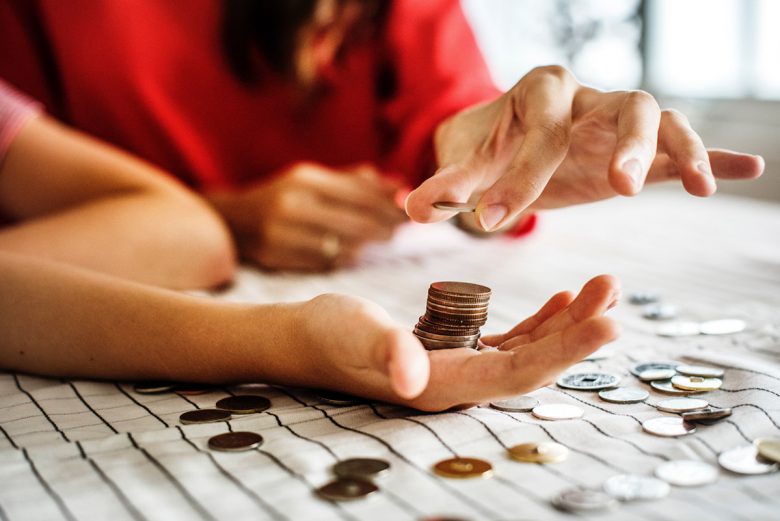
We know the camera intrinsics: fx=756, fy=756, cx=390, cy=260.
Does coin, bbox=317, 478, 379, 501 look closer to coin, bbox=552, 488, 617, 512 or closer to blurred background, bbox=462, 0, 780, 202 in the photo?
coin, bbox=552, 488, 617, 512

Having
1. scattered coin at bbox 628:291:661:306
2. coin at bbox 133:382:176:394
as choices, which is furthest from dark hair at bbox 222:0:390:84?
coin at bbox 133:382:176:394

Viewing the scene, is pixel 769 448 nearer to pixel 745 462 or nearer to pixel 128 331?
pixel 745 462

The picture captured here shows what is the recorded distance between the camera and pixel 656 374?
86 centimetres

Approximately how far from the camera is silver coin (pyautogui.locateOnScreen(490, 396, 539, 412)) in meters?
0.77

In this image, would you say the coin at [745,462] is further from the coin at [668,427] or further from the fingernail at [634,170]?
the fingernail at [634,170]

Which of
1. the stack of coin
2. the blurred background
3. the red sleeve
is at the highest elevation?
the blurred background

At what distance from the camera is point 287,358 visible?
783 mm

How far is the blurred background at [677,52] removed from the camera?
9.74ft

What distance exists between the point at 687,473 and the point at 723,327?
20.4 inches

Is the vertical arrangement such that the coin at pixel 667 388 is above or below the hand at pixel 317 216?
below

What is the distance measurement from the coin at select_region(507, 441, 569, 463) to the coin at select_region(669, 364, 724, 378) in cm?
27

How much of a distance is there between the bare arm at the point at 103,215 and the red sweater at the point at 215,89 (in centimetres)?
33

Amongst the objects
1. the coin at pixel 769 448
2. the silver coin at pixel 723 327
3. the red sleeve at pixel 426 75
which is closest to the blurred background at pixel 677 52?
the red sleeve at pixel 426 75

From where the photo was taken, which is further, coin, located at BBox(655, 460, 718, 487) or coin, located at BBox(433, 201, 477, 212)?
coin, located at BBox(433, 201, 477, 212)
